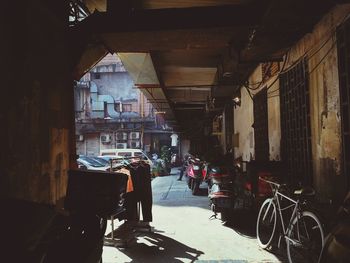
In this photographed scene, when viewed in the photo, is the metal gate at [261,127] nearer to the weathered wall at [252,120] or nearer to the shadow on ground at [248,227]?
the weathered wall at [252,120]

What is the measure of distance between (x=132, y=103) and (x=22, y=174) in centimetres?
3536

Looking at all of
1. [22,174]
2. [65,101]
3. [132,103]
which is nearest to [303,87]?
[65,101]

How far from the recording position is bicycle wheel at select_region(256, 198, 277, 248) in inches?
250

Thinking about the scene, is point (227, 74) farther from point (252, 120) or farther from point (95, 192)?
point (95, 192)

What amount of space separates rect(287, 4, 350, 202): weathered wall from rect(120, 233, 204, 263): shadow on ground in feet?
8.73

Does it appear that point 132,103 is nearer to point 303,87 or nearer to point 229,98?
point 229,98

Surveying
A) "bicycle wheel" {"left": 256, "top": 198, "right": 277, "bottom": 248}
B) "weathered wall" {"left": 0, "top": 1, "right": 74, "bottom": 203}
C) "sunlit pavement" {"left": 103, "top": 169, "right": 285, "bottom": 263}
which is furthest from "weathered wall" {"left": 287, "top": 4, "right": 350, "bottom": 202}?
"weathered wall" {"left": 0, "top": 1, "right": 74, "bottom": 203}

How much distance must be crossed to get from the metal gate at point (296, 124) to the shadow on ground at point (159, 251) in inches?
98.8

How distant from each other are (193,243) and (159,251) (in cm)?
81

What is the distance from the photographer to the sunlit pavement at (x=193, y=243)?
597 cm

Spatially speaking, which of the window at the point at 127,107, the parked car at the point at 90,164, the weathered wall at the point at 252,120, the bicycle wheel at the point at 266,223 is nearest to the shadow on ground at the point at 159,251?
the bicycle wheel at the point at 266,223

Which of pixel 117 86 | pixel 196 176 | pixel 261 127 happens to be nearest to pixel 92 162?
pixel 196 176

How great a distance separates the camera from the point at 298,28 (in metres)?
6.04

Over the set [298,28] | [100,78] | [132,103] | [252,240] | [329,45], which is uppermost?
[100,78]
